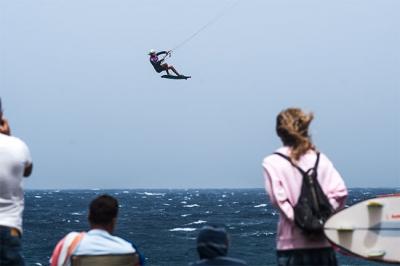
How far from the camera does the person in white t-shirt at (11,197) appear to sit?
4.54 meters

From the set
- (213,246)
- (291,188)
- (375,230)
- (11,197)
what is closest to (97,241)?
(11,197)

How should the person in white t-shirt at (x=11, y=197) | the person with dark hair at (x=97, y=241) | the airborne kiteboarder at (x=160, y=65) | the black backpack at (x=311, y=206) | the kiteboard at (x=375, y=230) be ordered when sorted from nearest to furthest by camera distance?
the black backpack at (x=311, y=206) → the person in white t-shirt at (x=11, y=197) → the person with dark hair at (x=97, y=241) → the kiteboard at (x=375, y=230) → the airborne kiteboarder at (x=160, y=65)

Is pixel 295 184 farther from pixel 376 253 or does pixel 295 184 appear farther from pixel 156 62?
pixel 156 62

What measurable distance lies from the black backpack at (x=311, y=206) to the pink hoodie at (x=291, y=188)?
0.08 ft

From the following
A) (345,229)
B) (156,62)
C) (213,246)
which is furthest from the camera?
(156,62)

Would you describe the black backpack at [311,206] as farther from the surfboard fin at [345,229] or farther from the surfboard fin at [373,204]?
the surfboard fin at [373,204]

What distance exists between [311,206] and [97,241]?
1.24 meters

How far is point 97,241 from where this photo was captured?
15.4 feet

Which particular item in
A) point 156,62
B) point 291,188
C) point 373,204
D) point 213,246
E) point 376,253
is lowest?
point 376,253

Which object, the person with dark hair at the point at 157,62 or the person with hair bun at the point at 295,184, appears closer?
the person with hair bun at the point at 295,184

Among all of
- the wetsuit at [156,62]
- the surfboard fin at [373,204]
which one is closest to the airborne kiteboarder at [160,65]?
the wetsuit at [156,62]

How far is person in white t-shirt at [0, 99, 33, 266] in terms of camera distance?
4.54 meters

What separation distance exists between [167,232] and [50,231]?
827 centimetres

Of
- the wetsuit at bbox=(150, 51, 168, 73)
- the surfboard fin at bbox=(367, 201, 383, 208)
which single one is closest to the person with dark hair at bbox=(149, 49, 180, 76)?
the wetsuit at bbox=(150, 51, 168, 73)
